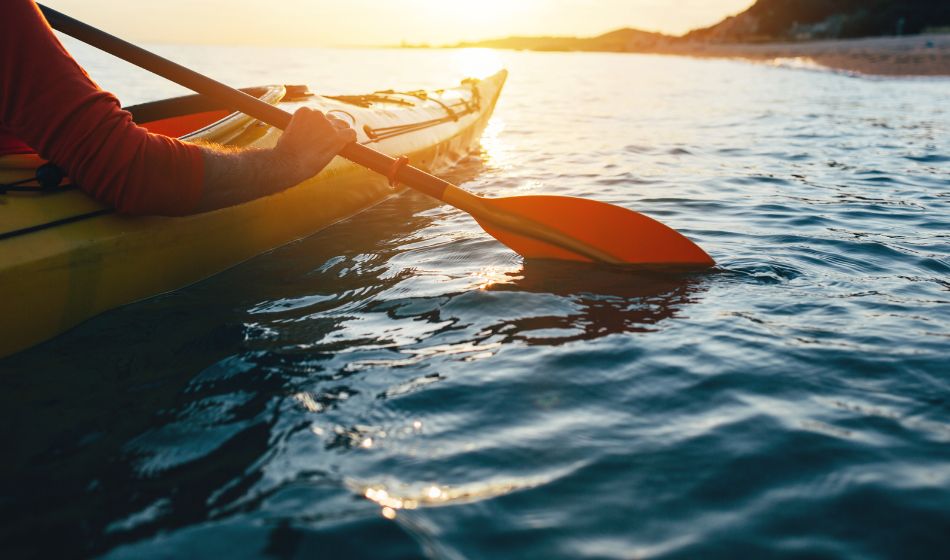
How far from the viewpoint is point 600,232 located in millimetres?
4086

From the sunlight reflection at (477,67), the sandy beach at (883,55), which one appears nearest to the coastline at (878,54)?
the sandy beach at (883,55)

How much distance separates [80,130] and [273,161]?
888mm

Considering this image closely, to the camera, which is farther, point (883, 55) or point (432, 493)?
point (883, 55)

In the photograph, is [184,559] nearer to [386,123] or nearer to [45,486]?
[45,486]

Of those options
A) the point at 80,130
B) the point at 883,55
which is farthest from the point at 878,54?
the point at 80,130

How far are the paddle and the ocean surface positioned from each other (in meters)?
0.16

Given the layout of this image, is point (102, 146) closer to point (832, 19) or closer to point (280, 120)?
point (280, 120)

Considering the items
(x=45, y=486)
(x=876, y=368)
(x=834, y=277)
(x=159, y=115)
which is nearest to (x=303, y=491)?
(x=45, y=486)

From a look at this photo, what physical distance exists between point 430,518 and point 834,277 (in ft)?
9.92

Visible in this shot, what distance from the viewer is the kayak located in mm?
2906

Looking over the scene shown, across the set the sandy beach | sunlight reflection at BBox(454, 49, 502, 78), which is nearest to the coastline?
the sandy beach

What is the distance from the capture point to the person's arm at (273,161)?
3.29 metres

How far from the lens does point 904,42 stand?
44.7 meters

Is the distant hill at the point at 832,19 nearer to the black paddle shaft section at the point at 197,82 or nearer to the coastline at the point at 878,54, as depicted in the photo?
the coastline at the point at 878,54
